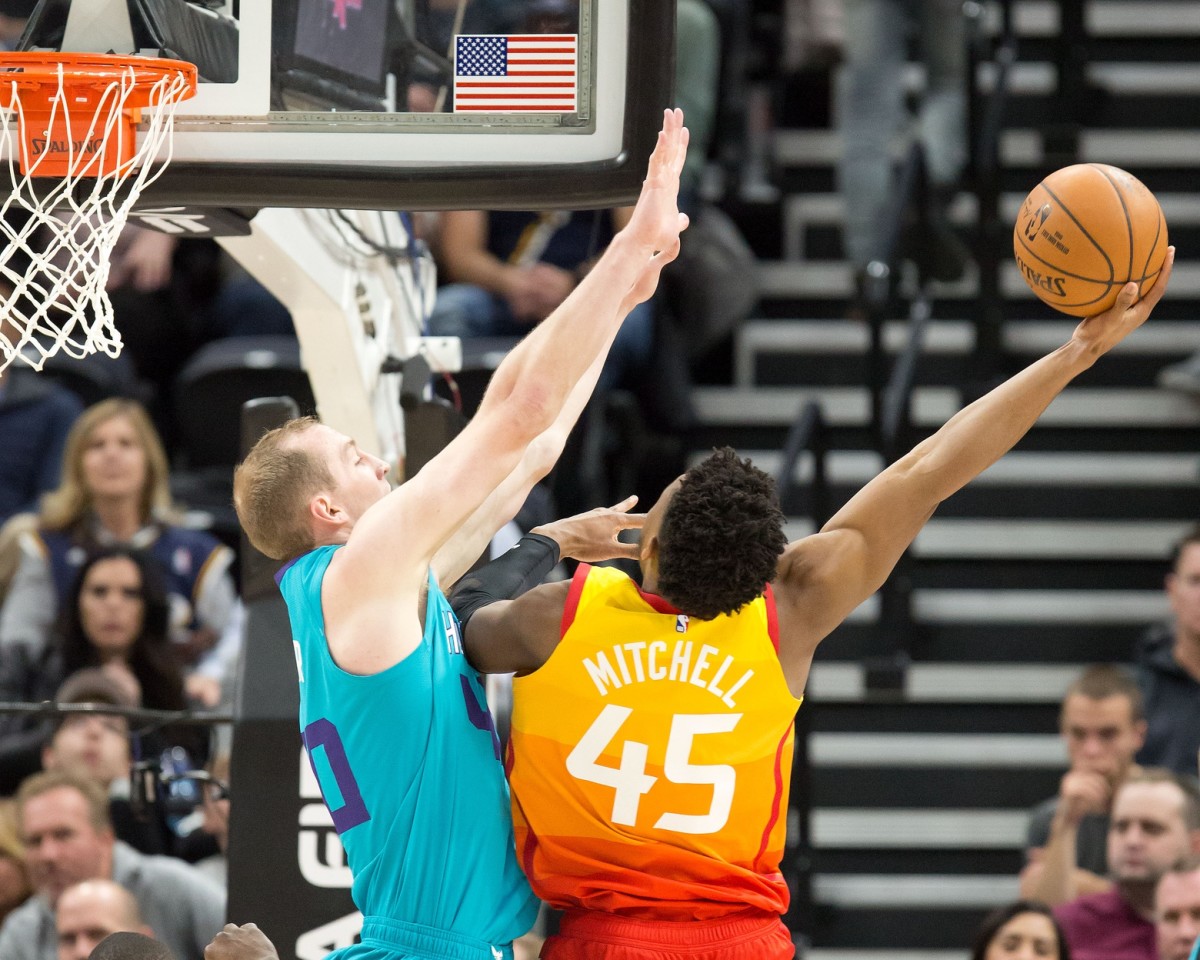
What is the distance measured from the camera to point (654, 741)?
3.71m

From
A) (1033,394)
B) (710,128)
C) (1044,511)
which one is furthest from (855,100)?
(1033,394)

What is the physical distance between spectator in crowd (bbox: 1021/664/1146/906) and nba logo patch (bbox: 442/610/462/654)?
346 centimetres

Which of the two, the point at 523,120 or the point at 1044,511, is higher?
the point at 523,120

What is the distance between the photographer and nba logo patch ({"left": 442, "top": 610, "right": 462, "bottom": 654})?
3777 mm

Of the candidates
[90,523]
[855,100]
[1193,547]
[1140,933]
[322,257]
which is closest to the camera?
[322,257]

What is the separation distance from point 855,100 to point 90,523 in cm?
368

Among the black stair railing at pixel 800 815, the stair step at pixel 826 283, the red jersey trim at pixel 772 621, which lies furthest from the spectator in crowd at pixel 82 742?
the stair step at pixel 826 283

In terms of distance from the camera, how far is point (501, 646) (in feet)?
12.4

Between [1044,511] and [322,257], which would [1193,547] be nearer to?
[1044,511]

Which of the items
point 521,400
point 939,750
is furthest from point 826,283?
point 521,400

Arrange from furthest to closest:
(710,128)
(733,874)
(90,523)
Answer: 1. (710,128)
2. (90,523)
3. (733,874)

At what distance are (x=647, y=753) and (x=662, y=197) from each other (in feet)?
3.34

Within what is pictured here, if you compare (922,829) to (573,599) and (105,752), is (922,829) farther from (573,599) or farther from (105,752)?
(573,599)

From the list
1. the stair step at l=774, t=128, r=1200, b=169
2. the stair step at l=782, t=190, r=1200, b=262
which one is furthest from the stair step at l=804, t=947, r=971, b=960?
the stair step at l=774, t=128, r=1200, b=169
